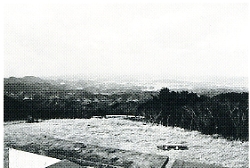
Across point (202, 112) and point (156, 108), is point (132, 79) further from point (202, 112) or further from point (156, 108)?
point (202, 112)

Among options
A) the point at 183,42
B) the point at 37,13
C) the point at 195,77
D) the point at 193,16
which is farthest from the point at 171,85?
the point at 37,13

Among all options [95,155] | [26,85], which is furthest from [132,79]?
[26,85]

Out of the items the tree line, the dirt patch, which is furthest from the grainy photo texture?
the dirt patch

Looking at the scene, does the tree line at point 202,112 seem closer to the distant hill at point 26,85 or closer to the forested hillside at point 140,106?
the forested hillside at point 140,106

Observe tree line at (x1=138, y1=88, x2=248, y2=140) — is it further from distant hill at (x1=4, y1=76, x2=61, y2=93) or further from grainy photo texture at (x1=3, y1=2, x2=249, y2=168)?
distant hill at (x1=4, y1=76, x2=61, y2=93)

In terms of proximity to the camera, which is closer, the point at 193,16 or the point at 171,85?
the point at 193,16

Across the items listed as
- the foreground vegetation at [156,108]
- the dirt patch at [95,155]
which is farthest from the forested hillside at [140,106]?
the dirt patch at [95,155]

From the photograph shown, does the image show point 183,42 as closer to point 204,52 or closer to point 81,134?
point 204,52

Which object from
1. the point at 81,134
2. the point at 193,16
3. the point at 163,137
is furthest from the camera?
the point at 81,134

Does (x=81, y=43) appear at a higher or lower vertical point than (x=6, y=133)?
higher
